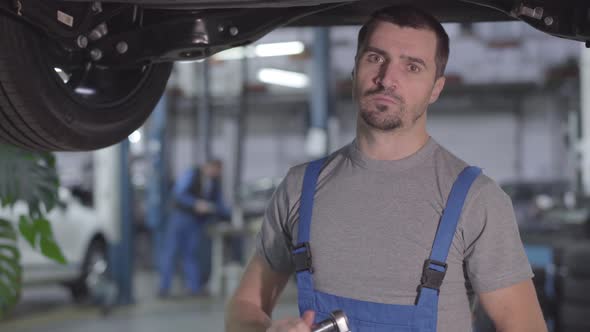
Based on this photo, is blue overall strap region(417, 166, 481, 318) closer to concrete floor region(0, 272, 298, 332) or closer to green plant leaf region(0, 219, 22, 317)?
green plant leaf region(0, 219, 22, 317)

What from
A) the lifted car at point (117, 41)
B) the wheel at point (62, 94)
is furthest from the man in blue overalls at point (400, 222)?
the wheel at point (62, 94)

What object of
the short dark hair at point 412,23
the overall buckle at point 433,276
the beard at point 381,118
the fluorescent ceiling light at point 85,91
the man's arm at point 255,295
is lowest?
the man's arm at point 255,295

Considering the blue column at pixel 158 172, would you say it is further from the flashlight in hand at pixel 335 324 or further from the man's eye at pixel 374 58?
the flashlight in hand at pixel 335 324

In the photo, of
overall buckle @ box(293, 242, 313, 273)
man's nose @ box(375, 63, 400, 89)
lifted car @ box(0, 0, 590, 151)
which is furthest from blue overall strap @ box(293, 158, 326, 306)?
lifted car @ box(0, 0, 590, 151)

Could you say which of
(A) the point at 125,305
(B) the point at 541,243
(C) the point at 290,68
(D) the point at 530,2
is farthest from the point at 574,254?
(C) the point at 290,68

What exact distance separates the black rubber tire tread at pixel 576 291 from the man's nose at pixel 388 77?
3026 millimetres

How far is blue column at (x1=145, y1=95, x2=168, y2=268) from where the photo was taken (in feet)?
29.5

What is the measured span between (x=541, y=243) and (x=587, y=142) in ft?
4.21

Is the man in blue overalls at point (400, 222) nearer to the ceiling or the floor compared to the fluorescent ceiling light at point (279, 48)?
nearer to the floor

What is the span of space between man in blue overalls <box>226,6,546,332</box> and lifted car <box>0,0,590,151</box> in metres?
0.16

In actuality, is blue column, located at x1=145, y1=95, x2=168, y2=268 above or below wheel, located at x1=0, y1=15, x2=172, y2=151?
below

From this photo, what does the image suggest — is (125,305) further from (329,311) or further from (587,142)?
(329,311)

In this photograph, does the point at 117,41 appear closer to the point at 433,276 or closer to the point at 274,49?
the point at 433,276

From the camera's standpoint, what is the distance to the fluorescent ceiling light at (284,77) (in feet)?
45.8
